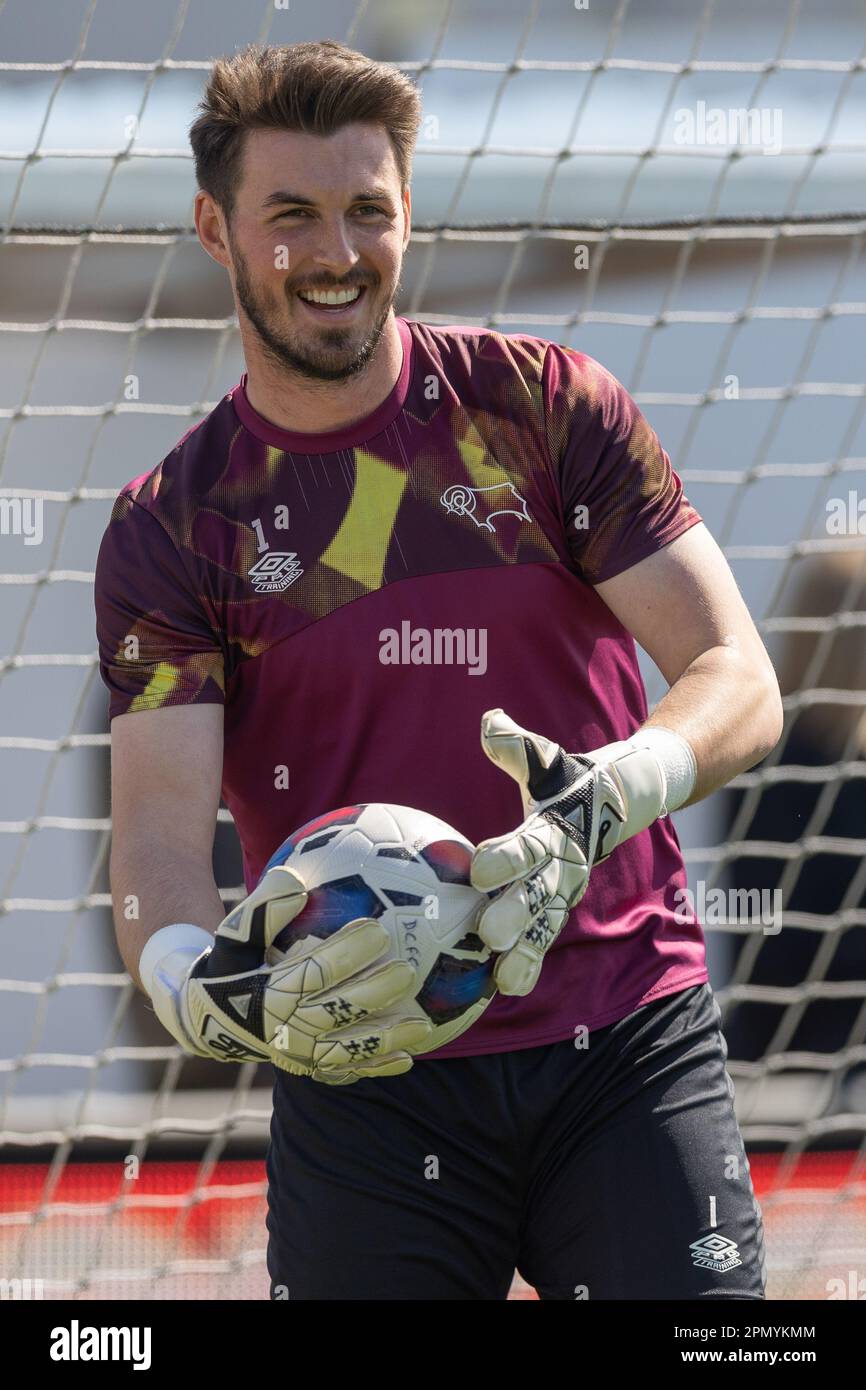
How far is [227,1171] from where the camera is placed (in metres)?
4.42

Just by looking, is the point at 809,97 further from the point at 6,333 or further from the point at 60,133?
the point at 6,333

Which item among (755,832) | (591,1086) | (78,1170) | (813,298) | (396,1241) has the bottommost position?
(396,1241)

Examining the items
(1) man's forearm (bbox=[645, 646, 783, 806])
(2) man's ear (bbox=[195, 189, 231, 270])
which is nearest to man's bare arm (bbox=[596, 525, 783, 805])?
(1) man's forearm (bbox=[645, 646, 783, 806])

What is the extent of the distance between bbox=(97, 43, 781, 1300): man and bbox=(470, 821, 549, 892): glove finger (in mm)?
174

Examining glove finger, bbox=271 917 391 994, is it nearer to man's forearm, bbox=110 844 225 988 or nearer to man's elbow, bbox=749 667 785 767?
man's forearm, bbox=110 844 225 988

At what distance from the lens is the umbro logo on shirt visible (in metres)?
1.76

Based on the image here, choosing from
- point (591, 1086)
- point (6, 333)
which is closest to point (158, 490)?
point (591, 1086)

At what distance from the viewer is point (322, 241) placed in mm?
1743

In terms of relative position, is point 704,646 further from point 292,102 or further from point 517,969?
point 292,102

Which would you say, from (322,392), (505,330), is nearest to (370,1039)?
(322,392)

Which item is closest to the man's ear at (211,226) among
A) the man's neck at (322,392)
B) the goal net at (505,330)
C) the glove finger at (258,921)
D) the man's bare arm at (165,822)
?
the man's neck at (322,392)

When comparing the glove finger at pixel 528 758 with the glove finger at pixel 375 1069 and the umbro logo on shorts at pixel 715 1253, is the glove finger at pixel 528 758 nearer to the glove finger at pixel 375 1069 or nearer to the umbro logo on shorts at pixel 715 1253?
the glove finger at pixel 375 1069

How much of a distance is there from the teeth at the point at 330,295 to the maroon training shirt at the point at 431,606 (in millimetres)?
118

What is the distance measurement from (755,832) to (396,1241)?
2.99 m
